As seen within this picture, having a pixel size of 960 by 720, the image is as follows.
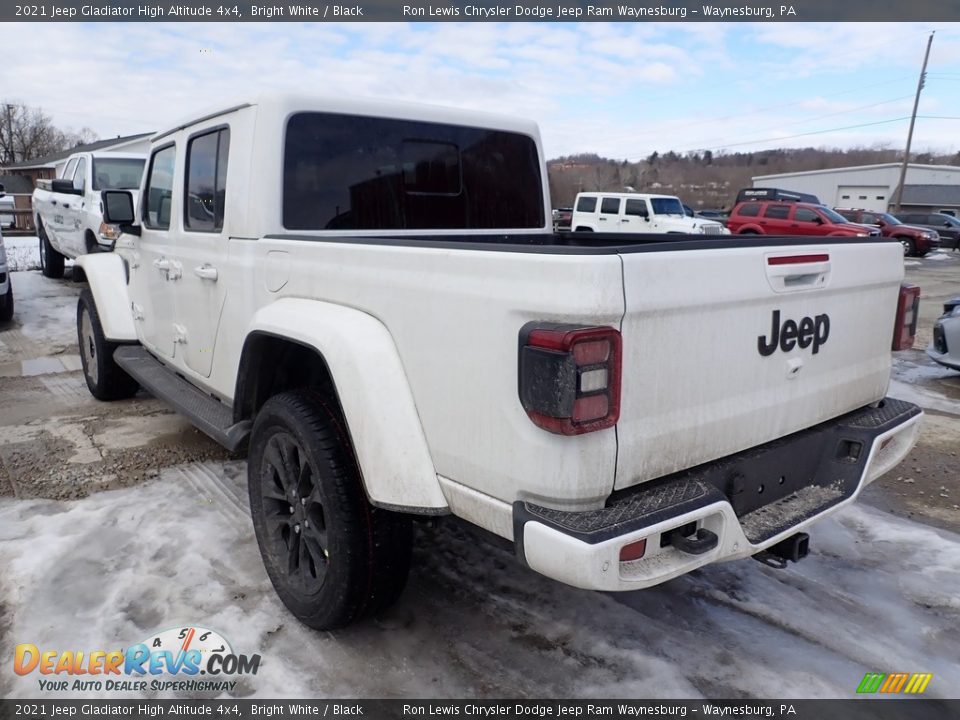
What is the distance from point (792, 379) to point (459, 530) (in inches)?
74.8

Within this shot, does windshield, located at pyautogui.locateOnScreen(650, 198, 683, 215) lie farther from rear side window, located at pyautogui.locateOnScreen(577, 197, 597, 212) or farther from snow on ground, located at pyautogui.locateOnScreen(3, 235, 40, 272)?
snow on ground, located at pyautogui.locateOnScreen(3, 235, 40, 272)

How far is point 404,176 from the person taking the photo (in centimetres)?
361

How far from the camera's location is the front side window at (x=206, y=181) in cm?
345

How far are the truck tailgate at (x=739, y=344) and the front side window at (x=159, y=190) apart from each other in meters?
3.28

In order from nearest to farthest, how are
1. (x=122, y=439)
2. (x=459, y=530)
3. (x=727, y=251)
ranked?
(x=727, y=251), (x=459, y=530), (x=122, y=439)

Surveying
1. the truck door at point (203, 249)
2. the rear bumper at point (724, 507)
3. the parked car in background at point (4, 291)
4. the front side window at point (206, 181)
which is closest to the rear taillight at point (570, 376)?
the rear bumper at point (724, 507)

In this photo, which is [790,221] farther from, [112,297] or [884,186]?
[884,186]

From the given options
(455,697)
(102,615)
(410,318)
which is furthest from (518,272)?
(102,615)

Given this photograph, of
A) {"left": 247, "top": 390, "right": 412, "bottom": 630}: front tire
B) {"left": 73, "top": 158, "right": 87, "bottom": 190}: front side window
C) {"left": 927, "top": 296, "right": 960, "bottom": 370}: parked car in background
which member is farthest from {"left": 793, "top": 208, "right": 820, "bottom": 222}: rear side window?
{"left": 247, "top": 390, "right": 412, "bottom": 630}: front tire

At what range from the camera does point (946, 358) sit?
674cm

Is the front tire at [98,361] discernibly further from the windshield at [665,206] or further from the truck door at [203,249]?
the windshield at [665,206]

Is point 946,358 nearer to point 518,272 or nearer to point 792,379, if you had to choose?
point 792,379

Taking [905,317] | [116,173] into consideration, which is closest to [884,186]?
[116,173]

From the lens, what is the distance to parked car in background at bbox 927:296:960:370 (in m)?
6.68
